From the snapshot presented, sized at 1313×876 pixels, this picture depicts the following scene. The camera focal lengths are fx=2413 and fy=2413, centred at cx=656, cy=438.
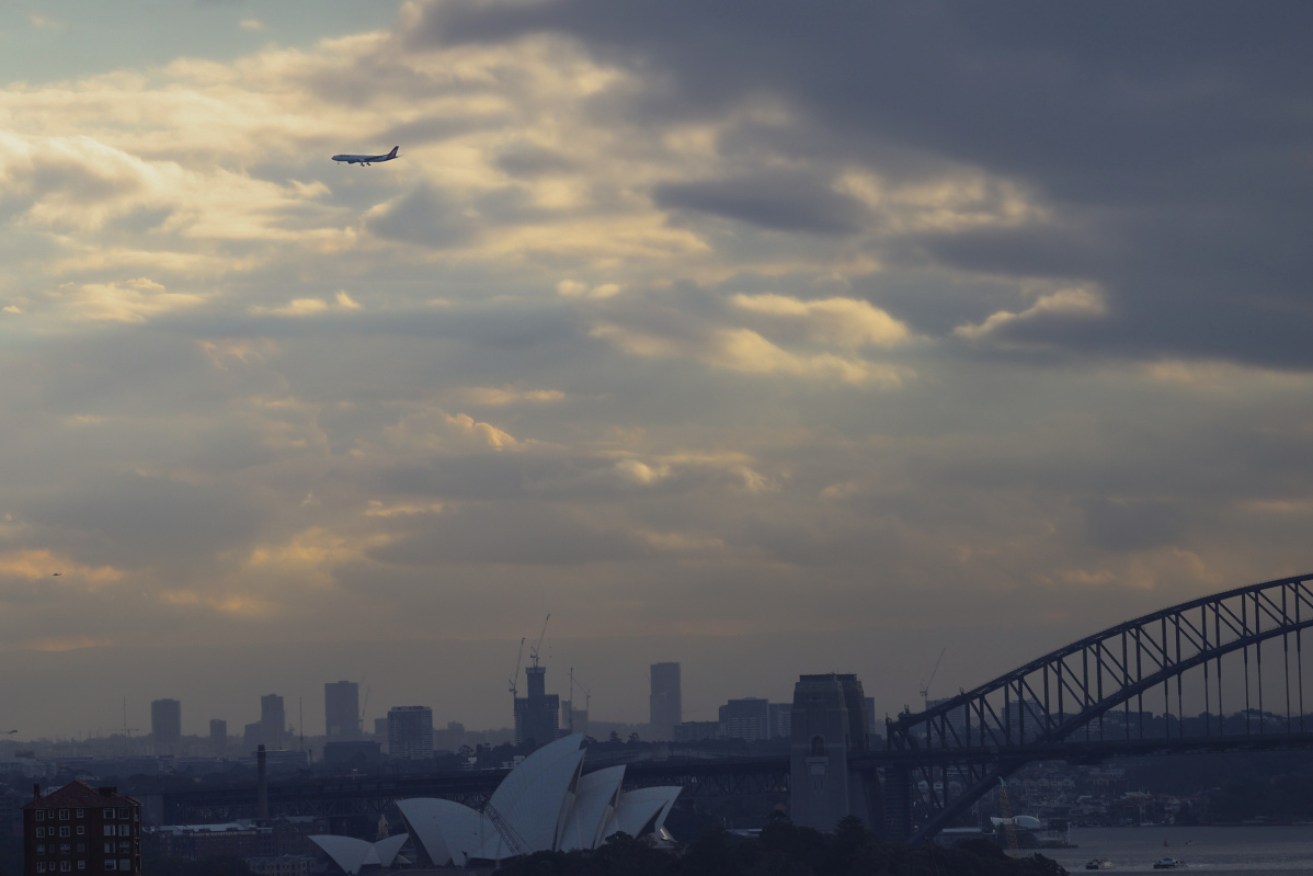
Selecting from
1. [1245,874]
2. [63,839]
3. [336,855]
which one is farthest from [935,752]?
[63,839]

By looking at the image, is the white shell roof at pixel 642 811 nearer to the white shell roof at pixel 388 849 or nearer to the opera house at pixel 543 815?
the opera house at pixel 543 815

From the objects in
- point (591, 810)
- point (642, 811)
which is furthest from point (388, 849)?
point (642, 811)

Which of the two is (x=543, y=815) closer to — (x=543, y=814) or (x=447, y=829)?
(x=543, y=814)

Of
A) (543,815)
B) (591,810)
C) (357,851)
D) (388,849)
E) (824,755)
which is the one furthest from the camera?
(357,851)

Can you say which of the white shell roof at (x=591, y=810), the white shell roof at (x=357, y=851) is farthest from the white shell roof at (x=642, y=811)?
the white shell roof at (x=357, y=851)

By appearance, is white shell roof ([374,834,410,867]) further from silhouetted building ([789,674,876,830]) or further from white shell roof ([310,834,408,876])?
silhouetted building ([789,674,876,830])

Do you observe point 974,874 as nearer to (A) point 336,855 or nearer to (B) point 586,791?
(B) point 586,791

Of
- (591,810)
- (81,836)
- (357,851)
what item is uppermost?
(81,836)
